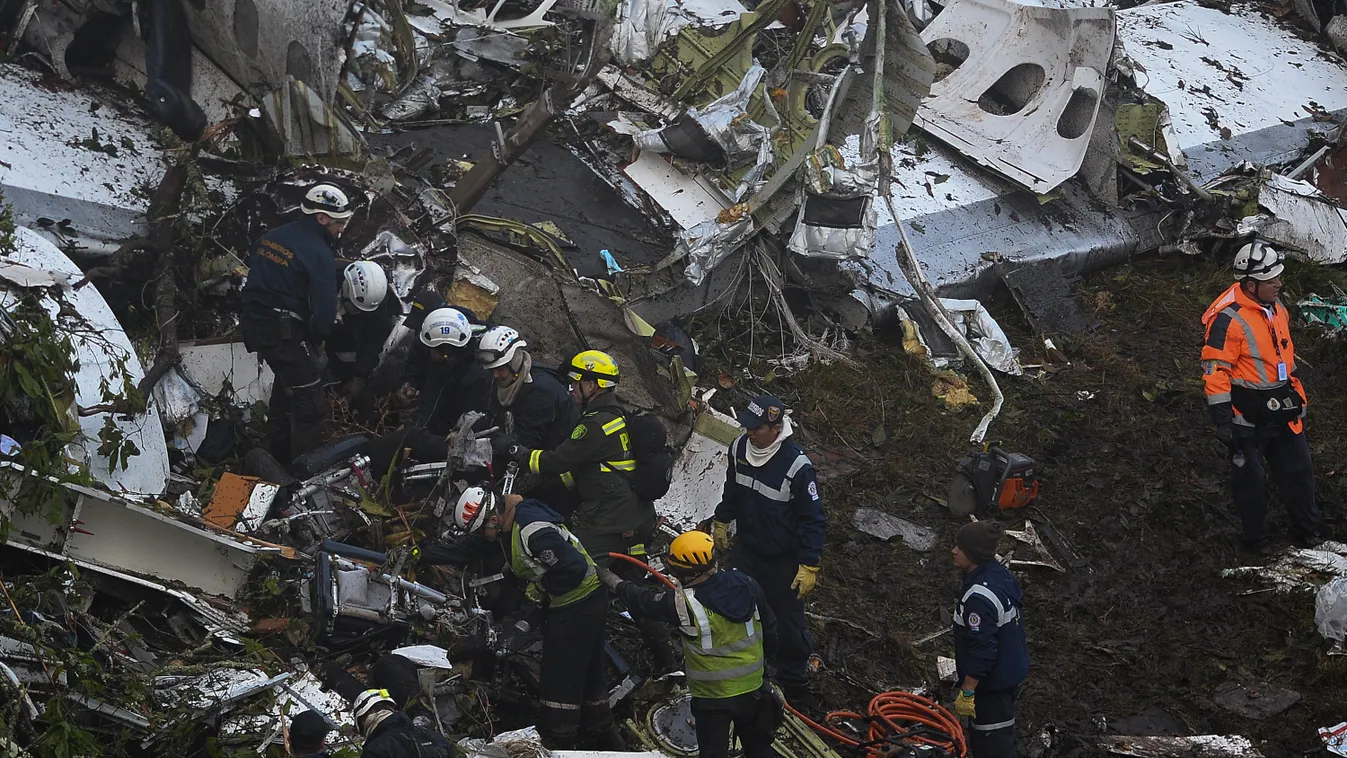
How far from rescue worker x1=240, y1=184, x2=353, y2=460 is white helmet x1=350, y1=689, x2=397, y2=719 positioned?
2626 millimetres

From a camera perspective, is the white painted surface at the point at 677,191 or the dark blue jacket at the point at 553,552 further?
the white painted surface at the point at 677,191

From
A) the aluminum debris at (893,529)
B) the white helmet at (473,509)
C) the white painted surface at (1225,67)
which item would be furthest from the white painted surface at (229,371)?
the white painted surface at (1225,67)

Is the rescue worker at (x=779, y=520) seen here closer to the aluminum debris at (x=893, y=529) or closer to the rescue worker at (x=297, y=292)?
the aluminum debris at (x=893, y=529)

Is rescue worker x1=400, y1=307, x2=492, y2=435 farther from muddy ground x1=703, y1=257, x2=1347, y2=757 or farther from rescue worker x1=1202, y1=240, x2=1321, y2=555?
rescue worker x1=1202, y1=240, x2=1321, y2=555

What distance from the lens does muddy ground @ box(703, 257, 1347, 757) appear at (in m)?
5.59

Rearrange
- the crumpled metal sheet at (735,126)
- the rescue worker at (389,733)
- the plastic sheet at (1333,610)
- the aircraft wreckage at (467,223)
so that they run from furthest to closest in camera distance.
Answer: the crumpled metal sheet at (735,126)
the plastic sheet at (1333,610)
the aircraft wreckage at (467,223)
the rescue worker at (389,733)

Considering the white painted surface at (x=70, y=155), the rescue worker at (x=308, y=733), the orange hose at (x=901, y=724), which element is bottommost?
the orange hose at (x=901, y=724)

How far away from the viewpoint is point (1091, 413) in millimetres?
7770

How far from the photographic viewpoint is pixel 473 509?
17.1ft

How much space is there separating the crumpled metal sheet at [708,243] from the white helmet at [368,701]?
4.01m

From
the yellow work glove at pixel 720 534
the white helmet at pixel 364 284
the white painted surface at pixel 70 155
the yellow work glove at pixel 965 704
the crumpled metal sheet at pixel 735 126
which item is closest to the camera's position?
the yellow work glove at pixel 965 704

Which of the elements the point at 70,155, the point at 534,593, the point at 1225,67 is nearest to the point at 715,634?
the point at 534,593

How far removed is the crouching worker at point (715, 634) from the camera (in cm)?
446

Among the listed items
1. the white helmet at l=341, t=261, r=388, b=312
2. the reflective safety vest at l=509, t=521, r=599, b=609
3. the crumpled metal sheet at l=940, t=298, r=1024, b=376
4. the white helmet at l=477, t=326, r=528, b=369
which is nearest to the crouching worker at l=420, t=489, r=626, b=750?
the reflective safety vest at l=509, t=521, r=599, b=609
